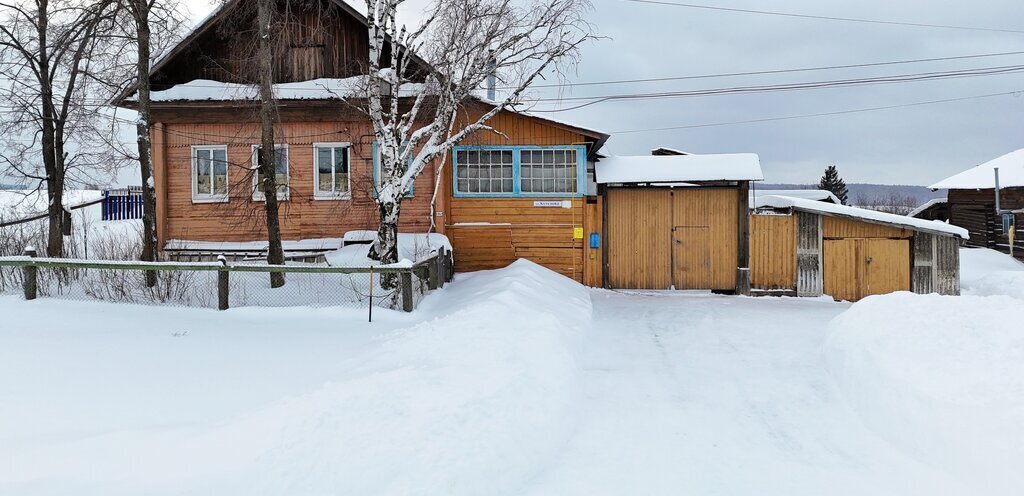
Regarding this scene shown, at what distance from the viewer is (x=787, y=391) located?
764cm

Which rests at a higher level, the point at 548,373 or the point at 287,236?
the point at 287,236

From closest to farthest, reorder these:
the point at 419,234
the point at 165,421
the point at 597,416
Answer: the point at 165,421, the point at 597,416, the point at 419,234

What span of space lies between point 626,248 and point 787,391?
895 centimetres

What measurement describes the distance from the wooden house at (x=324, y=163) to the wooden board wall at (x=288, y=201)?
24mm

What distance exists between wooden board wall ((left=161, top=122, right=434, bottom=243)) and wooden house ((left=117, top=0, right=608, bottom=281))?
0.02m

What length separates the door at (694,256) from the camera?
16234 mm

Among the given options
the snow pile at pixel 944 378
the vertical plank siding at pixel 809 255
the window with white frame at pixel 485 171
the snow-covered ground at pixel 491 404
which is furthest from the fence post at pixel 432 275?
the vertical plank siding at pixel 809 255

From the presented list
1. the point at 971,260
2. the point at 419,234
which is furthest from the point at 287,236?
the point at 971,260

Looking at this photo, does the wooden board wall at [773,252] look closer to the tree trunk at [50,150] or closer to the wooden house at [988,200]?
the tree trunk at [50,150]

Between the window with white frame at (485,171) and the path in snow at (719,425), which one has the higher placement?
the window with white frame at (485,171)

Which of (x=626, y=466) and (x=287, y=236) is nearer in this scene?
(x=626, y=466)

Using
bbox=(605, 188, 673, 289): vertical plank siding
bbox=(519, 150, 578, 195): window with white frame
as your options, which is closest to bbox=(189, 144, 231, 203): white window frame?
bbox=(519, 150, 578, 195): window with white frame

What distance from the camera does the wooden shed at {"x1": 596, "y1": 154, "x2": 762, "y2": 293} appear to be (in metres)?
16.1

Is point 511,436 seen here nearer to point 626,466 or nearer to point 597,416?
point 626,466
